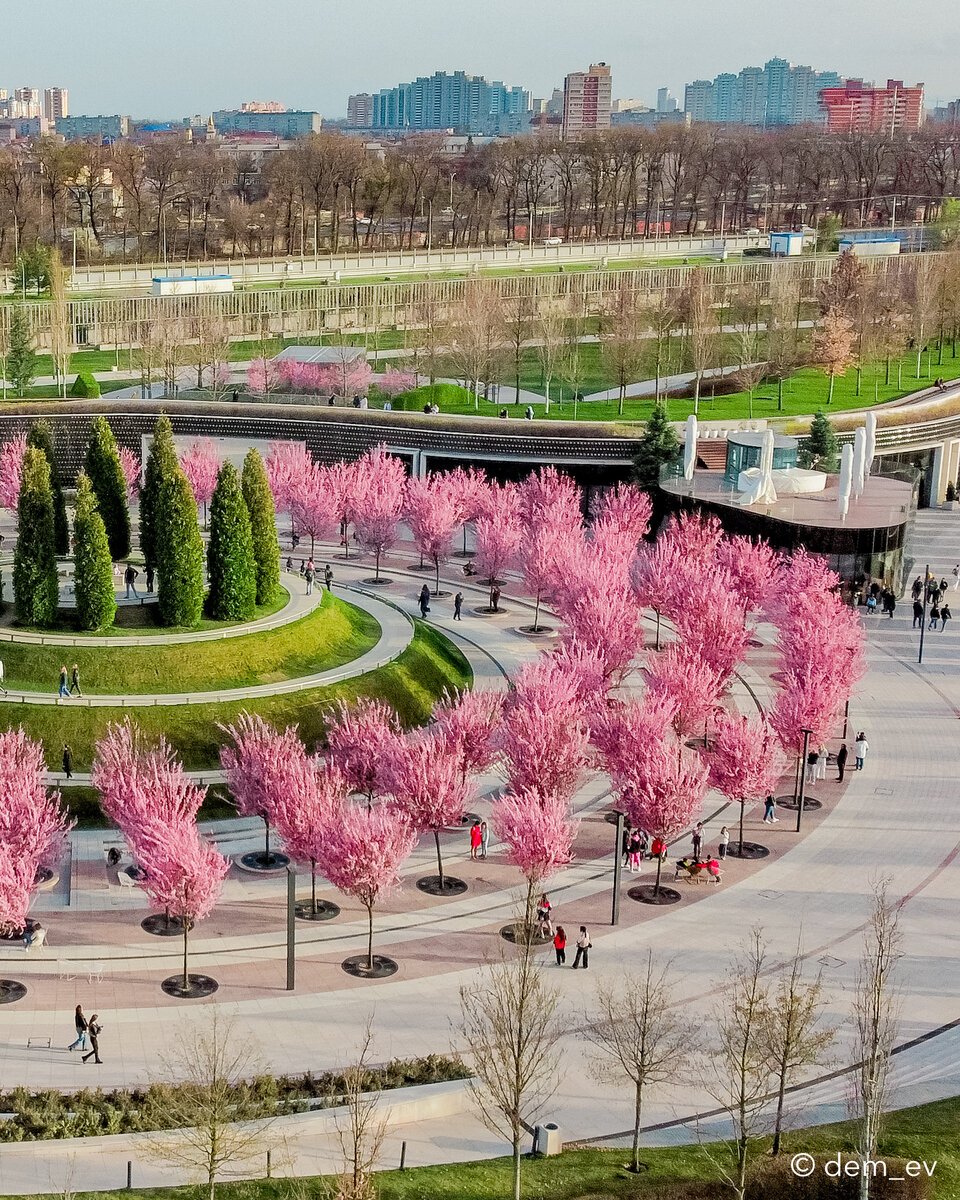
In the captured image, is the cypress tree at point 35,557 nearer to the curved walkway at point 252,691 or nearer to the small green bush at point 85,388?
the curved walkway at point 252,691

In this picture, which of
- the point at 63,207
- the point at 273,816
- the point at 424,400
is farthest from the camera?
the point at 63,207

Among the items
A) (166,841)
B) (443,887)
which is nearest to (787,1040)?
(166,841)

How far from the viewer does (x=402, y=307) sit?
97188 millimetres

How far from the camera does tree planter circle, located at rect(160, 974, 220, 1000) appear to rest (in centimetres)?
3019

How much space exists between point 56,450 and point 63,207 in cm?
6041

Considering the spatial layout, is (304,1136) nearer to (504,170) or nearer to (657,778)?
(657,778)

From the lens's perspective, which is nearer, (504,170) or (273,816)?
(273,816)

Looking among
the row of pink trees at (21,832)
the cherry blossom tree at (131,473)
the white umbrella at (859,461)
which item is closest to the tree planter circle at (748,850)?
the row of pink trees at (21,832)

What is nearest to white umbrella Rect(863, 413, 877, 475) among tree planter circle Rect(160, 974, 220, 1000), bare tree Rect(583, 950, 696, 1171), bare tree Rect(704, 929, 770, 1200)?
bare tree Rect(583, 950, 696, 1171)

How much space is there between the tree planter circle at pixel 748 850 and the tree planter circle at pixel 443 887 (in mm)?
6096

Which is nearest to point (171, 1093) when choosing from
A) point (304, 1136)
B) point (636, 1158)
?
point (304, 1136)

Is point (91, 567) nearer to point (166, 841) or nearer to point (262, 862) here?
point (262, 862)

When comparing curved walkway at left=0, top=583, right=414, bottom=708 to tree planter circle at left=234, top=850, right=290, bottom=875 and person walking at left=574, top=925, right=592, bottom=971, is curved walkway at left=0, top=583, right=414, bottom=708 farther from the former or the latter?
person walking at left=574, top=925, right=592, bottom=971

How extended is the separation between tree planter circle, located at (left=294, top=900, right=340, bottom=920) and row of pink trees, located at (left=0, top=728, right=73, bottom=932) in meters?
4.75
